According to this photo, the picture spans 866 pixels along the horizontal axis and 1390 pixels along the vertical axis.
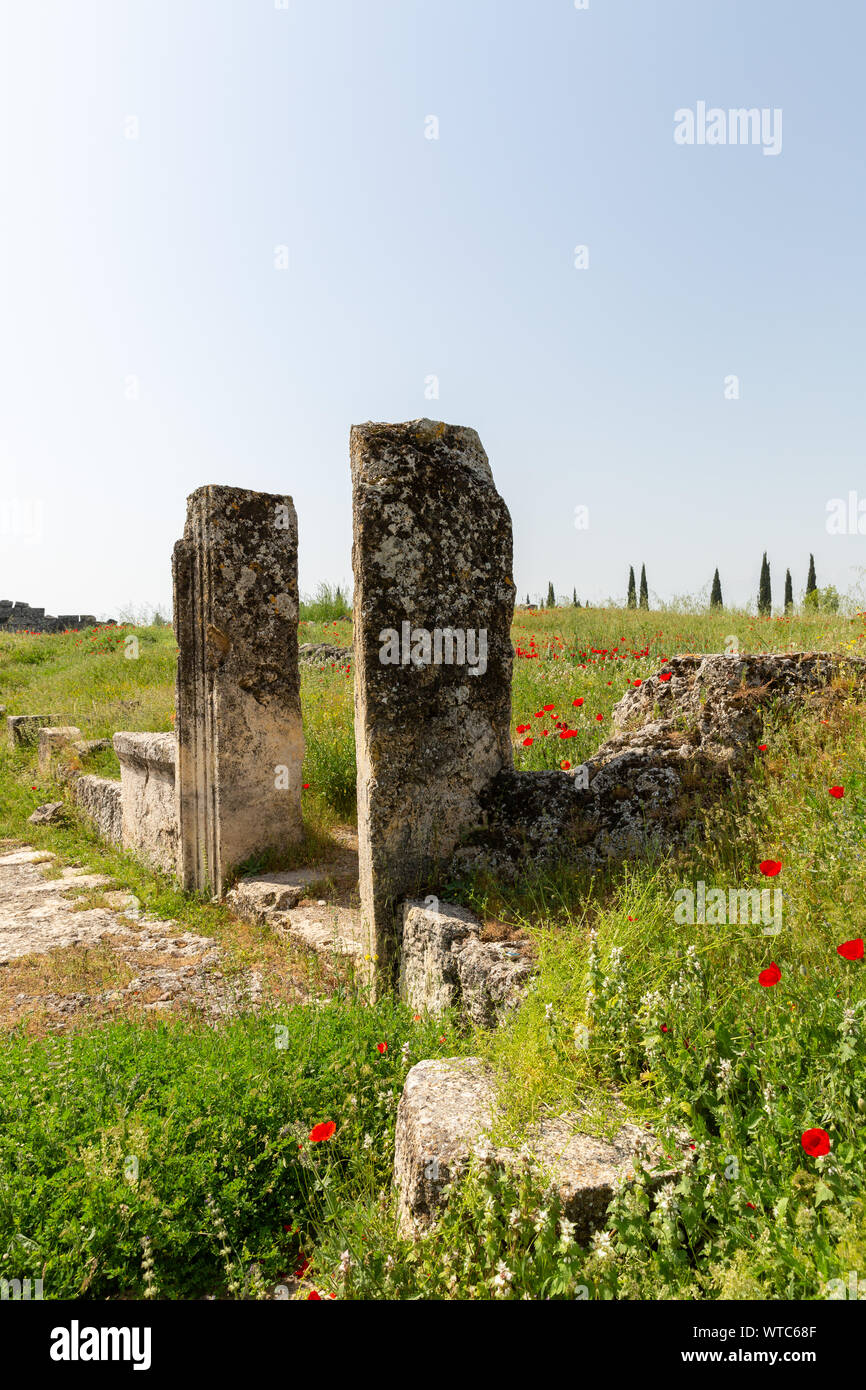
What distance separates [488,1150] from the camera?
219 cm

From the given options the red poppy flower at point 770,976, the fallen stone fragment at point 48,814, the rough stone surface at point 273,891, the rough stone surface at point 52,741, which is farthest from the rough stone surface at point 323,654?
the red poppy flower at point 770,976

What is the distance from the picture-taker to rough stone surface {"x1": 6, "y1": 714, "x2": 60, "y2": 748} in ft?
36.8

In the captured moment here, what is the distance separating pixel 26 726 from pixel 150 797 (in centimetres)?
529

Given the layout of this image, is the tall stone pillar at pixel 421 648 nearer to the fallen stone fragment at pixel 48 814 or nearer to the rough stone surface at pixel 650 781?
the rough stone surface at pixel 650 781

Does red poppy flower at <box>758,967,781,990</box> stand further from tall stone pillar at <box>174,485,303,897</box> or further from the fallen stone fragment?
the fallen stone fragment

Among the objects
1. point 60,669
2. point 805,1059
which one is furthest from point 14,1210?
point 60,669

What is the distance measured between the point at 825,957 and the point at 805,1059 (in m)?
0.55

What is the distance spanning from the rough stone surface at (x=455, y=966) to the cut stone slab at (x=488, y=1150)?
1.88ft

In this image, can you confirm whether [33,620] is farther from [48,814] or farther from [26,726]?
[48,814]

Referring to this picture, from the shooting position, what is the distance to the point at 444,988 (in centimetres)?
343

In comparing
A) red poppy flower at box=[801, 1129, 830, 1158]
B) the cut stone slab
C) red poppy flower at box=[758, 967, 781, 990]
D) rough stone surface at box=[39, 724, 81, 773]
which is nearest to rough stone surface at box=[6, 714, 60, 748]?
rough stone surface at box=[39, 724, 81, 773]

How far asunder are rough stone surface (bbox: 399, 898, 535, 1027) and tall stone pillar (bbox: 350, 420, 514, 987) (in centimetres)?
21

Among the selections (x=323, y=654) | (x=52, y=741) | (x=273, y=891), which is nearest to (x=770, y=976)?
(x=273, y=891)

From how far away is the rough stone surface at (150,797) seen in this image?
6699 millimetres
